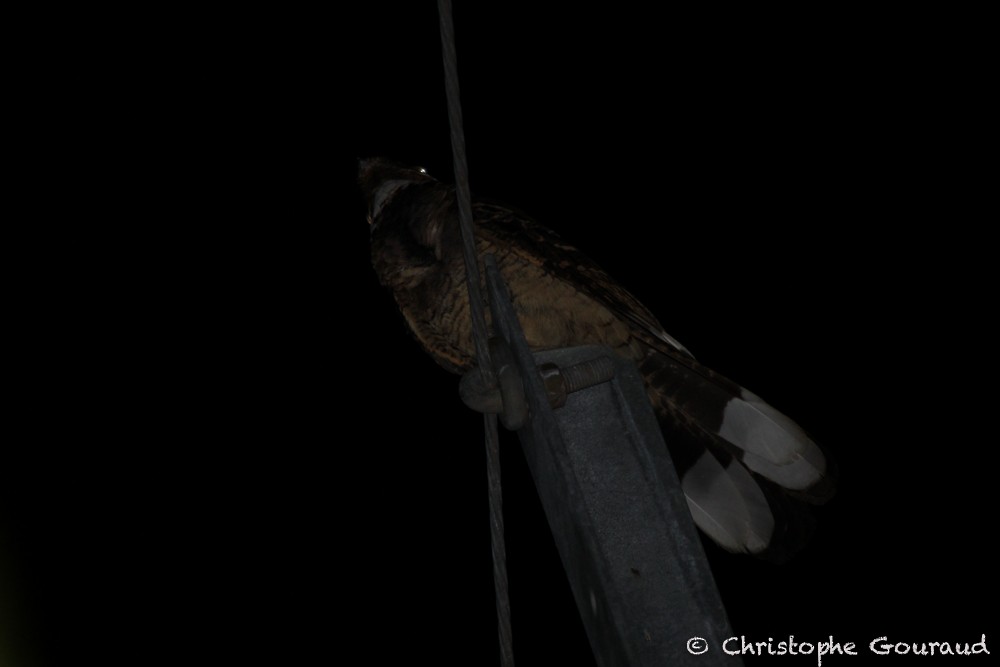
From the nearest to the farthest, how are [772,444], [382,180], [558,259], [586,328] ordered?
1. [772,444]
2. [558,259]
3. [586,328]
4. [382,180]

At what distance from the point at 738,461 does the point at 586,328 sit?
0.56 metres

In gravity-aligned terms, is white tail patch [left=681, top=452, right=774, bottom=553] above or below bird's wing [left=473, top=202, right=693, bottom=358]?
below

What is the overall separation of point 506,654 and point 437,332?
1.27 m

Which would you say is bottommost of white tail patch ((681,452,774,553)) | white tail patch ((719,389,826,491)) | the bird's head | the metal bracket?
white tail patch ((681,452,774,553))

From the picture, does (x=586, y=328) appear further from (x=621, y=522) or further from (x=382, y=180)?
(x=621, y=522)

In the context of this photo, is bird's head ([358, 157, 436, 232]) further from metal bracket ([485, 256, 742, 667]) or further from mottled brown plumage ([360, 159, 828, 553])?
metal bracket ([485, 256, 742, 667])

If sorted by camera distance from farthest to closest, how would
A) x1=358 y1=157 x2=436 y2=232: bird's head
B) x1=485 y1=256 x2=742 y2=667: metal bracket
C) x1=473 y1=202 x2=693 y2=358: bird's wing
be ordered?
x1=358 y1=157 x2=436 y2=232: bird's head → x1=473 y1=202 x2=693 y2=358: bird's wing → x1=485 y1=256 x2=742 y2=667: metal bracket

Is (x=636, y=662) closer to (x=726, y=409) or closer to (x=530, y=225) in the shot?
(x=726, y=409)

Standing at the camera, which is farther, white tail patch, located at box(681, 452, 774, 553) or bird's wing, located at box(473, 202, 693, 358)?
bird's wing, located at box(473, 202, 693, 358)

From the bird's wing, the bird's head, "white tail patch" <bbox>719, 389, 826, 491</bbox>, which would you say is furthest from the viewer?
the bird's head

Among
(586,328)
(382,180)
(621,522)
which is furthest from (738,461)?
(382,180)

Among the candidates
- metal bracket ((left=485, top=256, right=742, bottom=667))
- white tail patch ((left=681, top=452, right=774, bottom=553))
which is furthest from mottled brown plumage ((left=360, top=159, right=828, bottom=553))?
metal bracket ((left=485, top=256, right=742, bottom=667))

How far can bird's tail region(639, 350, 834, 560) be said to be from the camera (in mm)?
1535

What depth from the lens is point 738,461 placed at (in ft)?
5.24
